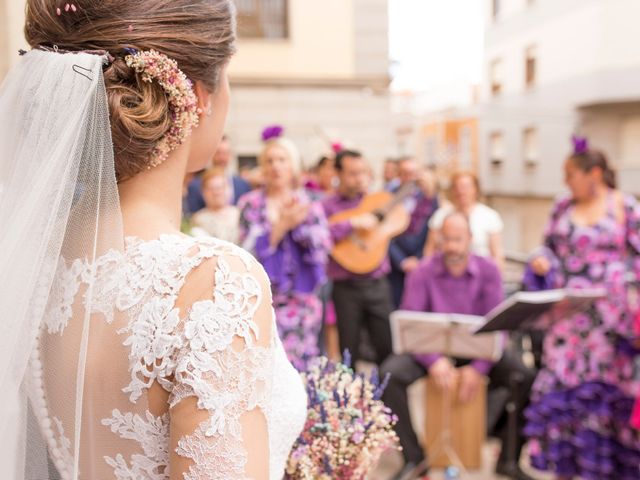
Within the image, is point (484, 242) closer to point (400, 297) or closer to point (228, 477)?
point (400, 297)

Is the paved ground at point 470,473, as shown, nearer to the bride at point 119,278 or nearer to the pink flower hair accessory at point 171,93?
the bride at point 119,278

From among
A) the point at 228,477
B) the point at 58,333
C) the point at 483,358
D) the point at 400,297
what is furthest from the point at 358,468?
the point at 400,297

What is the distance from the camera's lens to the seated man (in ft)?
13.8

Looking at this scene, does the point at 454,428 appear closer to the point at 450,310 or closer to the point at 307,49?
the point at 450,310

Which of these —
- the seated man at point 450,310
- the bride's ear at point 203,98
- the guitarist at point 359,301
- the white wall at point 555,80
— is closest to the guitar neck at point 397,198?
the guitarist at point 359,301

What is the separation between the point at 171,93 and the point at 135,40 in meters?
0.10

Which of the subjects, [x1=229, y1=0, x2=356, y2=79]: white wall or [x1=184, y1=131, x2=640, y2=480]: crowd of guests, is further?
[x1=229, y1=0, x2=356, y2=79]: white wall

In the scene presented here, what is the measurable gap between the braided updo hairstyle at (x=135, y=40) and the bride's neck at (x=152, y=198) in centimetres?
3

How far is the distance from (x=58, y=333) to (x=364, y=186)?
4611mm

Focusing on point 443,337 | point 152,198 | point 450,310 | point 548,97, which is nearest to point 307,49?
point 450,310

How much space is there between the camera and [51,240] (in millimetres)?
1167

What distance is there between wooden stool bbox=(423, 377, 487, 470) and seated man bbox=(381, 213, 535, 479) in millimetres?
78

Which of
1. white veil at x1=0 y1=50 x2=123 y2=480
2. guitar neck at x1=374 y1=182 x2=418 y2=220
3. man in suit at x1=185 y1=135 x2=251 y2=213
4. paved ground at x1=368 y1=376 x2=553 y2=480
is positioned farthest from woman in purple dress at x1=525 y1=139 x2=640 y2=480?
white veil at x1=0 y1=50 x2=123 y2=480

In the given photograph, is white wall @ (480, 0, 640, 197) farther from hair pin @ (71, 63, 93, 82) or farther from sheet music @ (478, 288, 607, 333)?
hair pin @ (71, 63, 93, 82)
